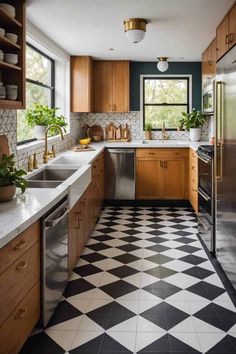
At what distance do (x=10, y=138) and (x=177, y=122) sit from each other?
14.0 feet

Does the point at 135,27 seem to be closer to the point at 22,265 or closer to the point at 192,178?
the point at 192,178

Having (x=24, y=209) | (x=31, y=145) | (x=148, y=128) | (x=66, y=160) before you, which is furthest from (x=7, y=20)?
(x=148, y=128)

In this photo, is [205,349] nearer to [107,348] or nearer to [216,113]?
[107,348]

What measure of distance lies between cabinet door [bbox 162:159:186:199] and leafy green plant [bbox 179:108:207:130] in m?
0.77

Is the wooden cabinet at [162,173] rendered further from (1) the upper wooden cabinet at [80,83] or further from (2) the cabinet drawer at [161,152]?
(1) the upper wooden cabinet at [80,83]

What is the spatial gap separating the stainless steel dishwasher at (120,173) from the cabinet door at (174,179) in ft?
1.70

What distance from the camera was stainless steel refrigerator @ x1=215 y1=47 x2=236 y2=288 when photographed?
316 cm

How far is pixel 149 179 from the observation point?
6.55 metres

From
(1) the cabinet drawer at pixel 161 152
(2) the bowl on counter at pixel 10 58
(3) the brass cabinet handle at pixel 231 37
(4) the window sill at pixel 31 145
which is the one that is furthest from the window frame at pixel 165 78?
(2) the bowl on counter at pixel 10 58

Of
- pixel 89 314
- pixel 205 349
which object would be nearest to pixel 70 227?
pixel 89 314

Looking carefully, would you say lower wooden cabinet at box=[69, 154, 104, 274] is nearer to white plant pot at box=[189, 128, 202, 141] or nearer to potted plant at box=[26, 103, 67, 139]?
potted plant at box=[26, 103, 67, 139]

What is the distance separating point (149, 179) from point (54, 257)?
155 inches

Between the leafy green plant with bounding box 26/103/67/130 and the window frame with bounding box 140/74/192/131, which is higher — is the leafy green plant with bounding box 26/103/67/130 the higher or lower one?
the lower one

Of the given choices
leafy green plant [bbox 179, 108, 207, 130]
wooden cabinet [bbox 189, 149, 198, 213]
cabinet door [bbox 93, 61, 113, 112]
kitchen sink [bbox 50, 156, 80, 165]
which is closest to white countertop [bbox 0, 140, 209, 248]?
kitchen sink [bbox 50, 156, 80, 165]
